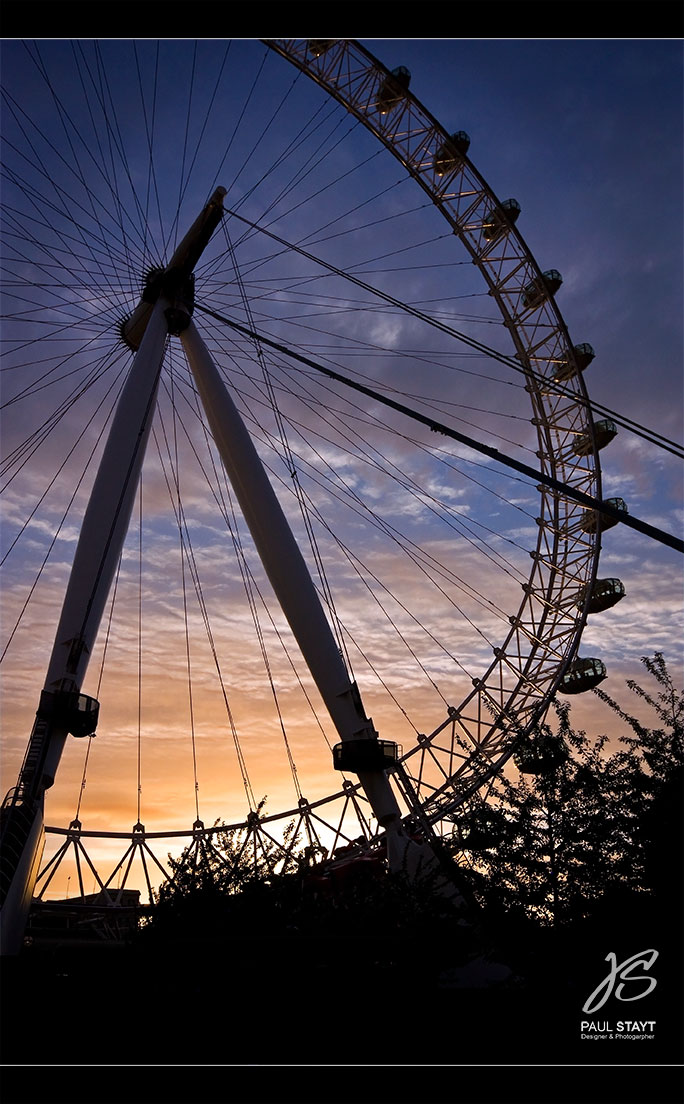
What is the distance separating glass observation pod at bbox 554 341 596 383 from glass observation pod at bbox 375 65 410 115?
1138cm

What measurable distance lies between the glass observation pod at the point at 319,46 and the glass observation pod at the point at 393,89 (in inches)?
94.7

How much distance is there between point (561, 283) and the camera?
31.1 metres

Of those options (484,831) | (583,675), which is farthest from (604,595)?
(484,831)

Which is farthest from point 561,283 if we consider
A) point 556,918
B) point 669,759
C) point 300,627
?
point 556,918

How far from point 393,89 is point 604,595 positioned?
66.2 ft

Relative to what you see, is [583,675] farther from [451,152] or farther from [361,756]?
[451,152]

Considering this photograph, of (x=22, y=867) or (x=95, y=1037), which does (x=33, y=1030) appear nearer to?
(x=95, y=1037)

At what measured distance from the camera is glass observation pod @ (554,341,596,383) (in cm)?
3039

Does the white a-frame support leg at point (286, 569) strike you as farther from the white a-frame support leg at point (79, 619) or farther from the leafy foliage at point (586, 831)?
the leafy foliage at point (586, 831)

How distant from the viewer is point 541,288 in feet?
101

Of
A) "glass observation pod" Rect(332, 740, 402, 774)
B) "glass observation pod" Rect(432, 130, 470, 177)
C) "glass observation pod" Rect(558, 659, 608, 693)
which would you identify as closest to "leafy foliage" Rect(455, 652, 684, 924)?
"glass observation pod" Rect(332, 740, 402, 774)

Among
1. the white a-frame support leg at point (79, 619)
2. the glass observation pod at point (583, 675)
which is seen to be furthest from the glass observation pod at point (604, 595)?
the white a-frame support leg at point (79, 619)

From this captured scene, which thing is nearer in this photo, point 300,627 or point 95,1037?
point 95,1037
